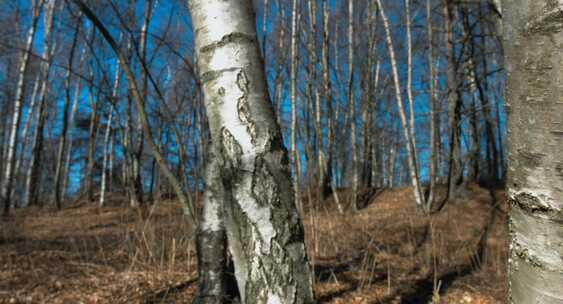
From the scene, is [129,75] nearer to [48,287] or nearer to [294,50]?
[48,287]

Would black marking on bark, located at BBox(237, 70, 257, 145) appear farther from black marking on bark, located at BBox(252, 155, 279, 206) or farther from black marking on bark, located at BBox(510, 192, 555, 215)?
black marking on bark, located at BBox(510, 192, 555, 215)

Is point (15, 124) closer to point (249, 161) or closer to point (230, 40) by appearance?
point (230, 40)

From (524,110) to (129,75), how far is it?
1.90m

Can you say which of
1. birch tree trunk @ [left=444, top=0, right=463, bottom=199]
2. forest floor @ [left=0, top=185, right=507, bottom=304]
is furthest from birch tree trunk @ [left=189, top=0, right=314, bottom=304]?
birch tree trunk @ [left=444, top=0, right=463, bottom=199]

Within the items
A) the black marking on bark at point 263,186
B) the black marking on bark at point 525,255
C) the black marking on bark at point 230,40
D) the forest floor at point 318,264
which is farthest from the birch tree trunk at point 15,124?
the black marking on bark at point 525,255

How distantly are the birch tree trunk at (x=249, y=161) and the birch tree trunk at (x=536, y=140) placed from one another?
0.58 metres

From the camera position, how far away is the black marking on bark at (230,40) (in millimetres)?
1089

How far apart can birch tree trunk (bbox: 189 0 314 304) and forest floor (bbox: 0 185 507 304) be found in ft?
4.42

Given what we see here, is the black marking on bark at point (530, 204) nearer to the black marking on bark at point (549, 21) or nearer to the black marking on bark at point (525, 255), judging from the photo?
the black marking on bark at point (525, 255)

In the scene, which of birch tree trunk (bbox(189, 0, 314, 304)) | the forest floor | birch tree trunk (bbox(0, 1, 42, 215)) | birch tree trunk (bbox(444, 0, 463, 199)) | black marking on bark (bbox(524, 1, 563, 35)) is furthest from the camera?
birch tree trunk (bbox(0, 1, 42, 215))

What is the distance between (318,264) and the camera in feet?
11.5

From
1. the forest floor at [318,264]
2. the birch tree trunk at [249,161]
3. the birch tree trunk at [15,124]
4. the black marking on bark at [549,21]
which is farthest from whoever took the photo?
the birch tree trunk at [15,124]

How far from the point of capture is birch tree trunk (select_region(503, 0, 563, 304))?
521 millimetres

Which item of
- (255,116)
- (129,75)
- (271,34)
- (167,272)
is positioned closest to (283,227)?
(255,116)
